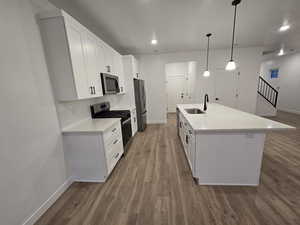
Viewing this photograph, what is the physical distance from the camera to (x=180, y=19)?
8.25 feet

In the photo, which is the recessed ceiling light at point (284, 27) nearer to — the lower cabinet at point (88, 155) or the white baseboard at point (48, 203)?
the lower cabinet at point (88, 155)

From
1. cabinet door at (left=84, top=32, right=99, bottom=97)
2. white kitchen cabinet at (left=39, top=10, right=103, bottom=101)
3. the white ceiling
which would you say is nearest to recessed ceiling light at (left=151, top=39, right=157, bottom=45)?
the white ceiling

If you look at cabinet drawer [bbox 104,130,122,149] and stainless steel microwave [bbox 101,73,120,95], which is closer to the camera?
cabinet drawer [bbox 104,130,122,149]

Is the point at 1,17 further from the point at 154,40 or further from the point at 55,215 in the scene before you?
the point at 154,40

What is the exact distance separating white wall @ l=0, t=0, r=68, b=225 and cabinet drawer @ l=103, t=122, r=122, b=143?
2.29 feet

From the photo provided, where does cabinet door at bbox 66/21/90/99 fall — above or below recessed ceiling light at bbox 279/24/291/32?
below

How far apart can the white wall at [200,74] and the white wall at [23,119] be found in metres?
3.74

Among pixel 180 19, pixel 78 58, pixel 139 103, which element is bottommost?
pixel 139 103

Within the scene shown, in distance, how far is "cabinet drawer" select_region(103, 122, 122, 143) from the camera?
1.97 metres

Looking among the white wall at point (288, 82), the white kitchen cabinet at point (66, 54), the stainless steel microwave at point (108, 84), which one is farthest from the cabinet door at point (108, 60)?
the white wall at point (288, 82)

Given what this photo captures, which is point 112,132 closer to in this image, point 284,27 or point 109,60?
point 109,60

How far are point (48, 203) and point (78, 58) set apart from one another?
6.51ft

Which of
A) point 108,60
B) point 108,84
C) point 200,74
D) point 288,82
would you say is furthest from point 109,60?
point 288,82

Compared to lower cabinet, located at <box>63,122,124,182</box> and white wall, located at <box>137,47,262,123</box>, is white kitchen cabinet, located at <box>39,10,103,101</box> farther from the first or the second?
white wall, located at <box>137,47,262,123</box>
